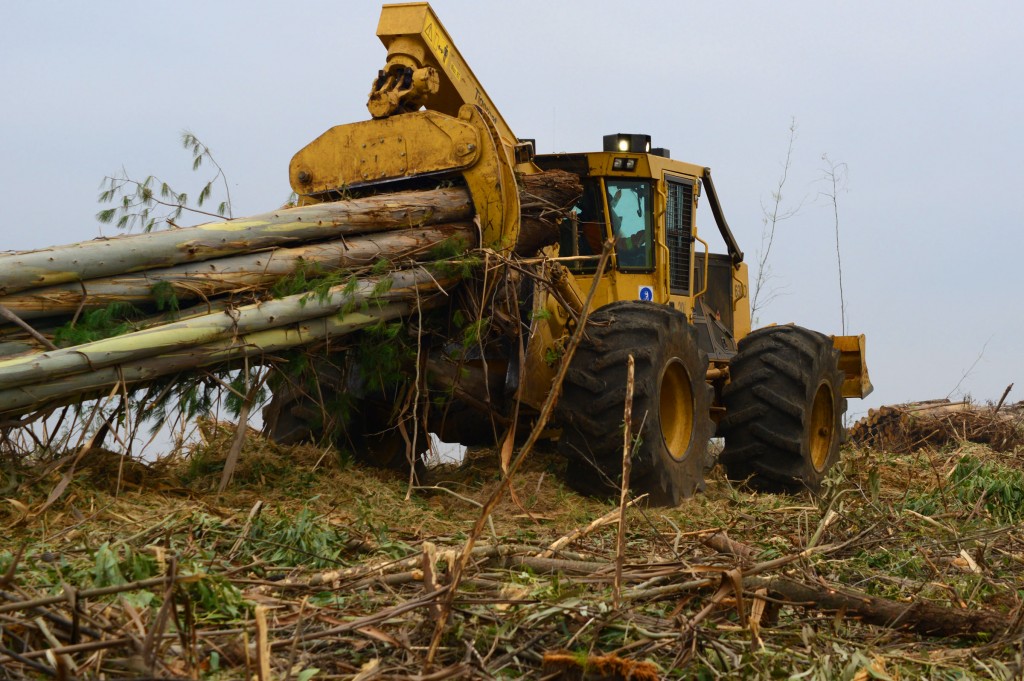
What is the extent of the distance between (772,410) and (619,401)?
2.07m

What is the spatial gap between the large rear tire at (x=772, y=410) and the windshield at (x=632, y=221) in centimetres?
104

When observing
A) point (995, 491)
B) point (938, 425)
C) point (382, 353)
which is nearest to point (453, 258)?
point (382, 353)

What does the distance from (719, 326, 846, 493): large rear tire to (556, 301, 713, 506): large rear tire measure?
43.0 inches

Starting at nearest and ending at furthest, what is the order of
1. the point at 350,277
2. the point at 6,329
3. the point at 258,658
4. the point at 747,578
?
the point at 258,658
the point at 747,578
the point at 6,329
the point at 350,277

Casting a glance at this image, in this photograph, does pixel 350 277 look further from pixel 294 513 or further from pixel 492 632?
pixel 492 632

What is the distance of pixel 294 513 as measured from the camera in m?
6.13

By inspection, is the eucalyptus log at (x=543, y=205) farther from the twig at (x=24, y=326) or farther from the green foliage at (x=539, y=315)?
the twig at (x=24, y=326)

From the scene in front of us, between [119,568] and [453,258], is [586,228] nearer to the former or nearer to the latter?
[453,258]

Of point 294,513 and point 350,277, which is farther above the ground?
point 350,277

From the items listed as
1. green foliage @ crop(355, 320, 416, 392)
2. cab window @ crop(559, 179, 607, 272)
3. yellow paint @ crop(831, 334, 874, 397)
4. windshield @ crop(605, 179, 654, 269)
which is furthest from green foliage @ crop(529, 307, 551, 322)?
yellow paint @ crop(831, 334, 874, 397)

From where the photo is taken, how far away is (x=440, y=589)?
3.66 meters

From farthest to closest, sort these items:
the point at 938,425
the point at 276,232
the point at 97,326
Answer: the point at 938,425
the point at 276,232
the point at 97,326

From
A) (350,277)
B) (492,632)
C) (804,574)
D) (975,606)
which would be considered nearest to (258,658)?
(492,632)

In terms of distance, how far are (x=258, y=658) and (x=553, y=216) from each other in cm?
518
